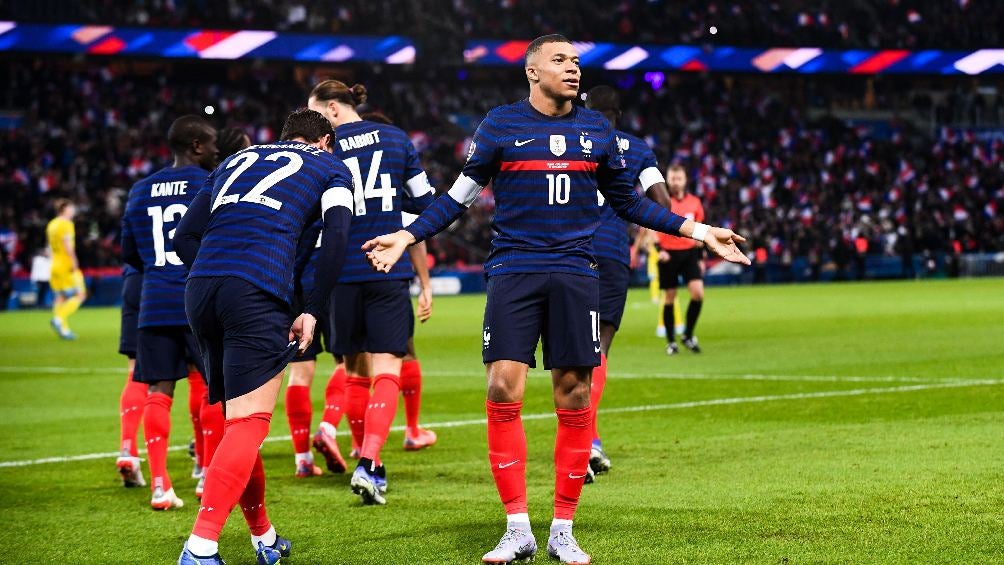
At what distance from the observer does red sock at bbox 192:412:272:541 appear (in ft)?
18.5

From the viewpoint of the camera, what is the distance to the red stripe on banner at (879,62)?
51812 millimetres

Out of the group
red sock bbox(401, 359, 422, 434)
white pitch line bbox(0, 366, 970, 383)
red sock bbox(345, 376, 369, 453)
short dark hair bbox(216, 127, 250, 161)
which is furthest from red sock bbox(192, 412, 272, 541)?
white pitch line bbox(0, 366, 970, 383)

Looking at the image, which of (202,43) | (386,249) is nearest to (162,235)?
(386,249)

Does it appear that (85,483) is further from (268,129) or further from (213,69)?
(213,69)

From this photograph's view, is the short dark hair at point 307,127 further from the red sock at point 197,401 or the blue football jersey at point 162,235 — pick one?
the red sock at point 197,401

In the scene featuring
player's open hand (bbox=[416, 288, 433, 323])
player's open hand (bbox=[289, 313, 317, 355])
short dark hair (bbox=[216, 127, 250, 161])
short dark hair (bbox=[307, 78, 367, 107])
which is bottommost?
player's open hand (bbox=[416, 288, 433, 323])

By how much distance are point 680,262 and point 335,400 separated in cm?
909

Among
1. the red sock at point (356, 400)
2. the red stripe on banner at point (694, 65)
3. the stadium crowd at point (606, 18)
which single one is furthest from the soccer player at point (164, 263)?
the red stripe on banner at point (694, 65)

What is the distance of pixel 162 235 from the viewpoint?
8.05 m

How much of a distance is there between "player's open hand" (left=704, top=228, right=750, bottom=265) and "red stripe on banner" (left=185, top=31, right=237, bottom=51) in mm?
36765

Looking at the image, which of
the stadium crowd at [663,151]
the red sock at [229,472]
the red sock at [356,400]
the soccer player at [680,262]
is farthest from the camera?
the stadium crowd at [663,151]

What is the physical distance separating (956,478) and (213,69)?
39.8 m

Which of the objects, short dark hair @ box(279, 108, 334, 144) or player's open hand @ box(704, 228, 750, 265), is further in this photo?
short dark hair @ box(279, 108, 334, 144)

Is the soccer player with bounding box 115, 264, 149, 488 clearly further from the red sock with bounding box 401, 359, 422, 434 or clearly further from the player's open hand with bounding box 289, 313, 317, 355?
the player's open hand with bounding box 289, 313, 317, 355
